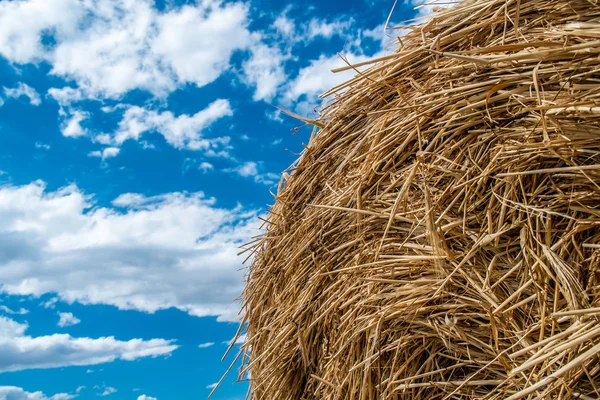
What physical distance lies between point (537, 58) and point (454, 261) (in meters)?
0.48

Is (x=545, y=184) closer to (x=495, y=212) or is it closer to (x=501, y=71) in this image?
(x=495, y=212)

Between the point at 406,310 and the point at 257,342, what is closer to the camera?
the point at 406,310

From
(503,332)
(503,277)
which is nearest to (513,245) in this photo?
(503,277)

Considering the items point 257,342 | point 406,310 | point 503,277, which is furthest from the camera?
point 257,342

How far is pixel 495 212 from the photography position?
142 centimetres

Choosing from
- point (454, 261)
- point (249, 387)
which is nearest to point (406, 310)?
point (454, 261)

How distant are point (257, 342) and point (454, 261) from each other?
910 mm

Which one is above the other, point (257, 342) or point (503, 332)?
point (257, 342)

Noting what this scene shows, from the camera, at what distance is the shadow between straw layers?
4.32 feet

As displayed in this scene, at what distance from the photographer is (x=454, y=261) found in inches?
57.2

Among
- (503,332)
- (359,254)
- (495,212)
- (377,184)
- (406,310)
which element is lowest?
(503,332)

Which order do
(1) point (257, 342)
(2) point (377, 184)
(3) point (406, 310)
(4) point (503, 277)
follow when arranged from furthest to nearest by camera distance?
(1) point (257, 342), (2) point (377, 184), (3) point (406, 310), (4) point (503, 277)

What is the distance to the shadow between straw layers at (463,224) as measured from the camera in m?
1.32

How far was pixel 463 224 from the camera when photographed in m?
1.43
